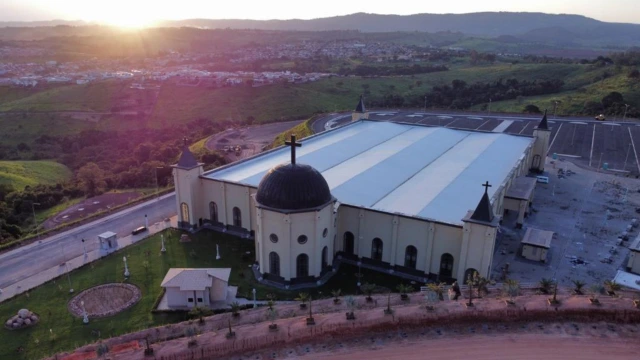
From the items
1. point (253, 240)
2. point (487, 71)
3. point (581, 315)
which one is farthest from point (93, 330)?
point (487, 71)

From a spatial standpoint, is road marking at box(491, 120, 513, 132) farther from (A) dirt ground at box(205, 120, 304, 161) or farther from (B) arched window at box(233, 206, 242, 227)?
(B) arched window at box(233, 206, 242, 227)

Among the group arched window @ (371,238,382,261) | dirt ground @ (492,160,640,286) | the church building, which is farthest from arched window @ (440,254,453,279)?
arched window @ (371,238,382,261)

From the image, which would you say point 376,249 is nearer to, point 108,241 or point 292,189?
point 292,189

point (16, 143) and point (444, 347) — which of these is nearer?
point (444, 347)

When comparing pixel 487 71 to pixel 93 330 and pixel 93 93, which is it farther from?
pixel 93 330

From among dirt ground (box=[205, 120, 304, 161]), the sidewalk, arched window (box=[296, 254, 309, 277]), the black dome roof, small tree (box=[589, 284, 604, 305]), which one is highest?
the black dome roof

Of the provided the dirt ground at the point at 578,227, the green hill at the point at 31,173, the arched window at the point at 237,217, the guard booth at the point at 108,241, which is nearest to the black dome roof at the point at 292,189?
the arched window at the point at 237,217
